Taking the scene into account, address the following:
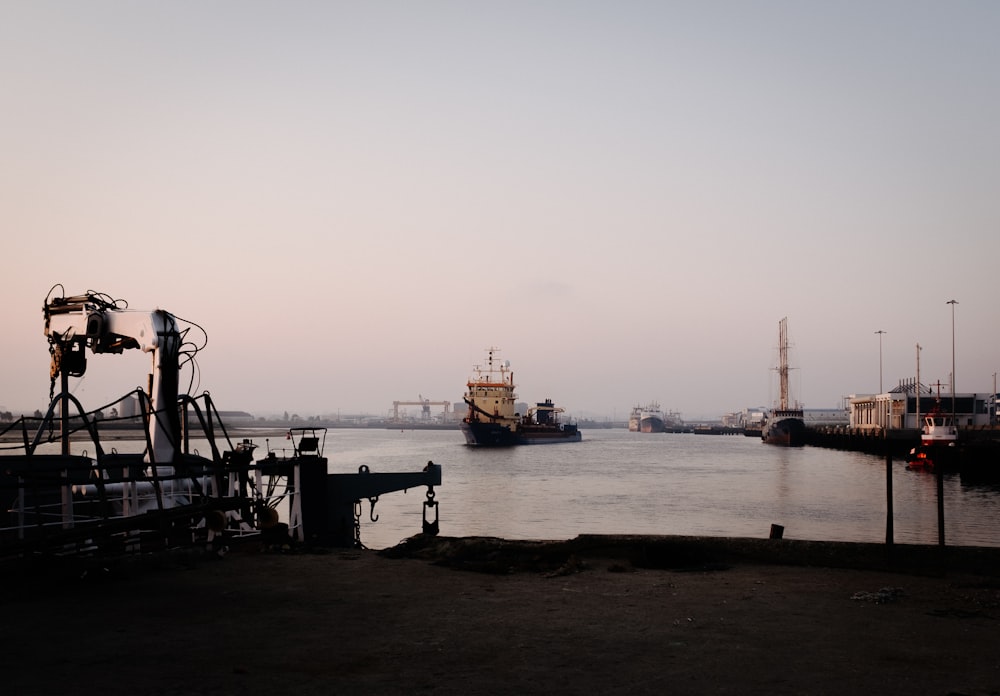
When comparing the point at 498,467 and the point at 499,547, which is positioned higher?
the point at 499,547

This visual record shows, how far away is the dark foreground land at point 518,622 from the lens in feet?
23.5

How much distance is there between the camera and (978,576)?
12.3 meters

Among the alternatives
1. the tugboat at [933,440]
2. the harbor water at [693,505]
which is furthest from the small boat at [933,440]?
the harbor water at [693,505]

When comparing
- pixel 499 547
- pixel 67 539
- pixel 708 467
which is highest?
pixel 67 539

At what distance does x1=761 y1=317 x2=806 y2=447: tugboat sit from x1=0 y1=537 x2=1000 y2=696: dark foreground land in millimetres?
136913

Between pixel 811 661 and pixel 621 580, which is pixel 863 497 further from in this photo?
pixel 811 661

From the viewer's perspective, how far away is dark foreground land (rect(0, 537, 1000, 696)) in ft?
23.5

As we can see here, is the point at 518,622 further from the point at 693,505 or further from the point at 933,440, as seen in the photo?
the point at 933,440

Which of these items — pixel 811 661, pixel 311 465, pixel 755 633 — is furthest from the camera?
pixel 311 465

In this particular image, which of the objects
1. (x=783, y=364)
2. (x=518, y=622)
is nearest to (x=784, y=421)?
(x=783, y=364)

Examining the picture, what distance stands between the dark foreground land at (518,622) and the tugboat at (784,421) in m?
137

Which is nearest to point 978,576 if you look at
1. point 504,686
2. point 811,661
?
point 811,661

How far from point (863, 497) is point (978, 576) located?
42.8 meters

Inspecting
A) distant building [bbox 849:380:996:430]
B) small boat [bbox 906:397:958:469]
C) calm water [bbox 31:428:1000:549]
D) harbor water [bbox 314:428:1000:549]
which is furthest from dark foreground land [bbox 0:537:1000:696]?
distant building [bbox 849:380:996:430]
